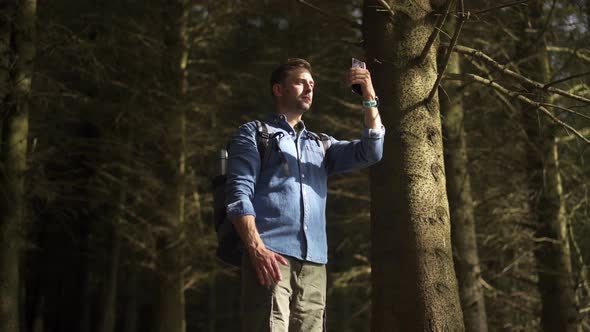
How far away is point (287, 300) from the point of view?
3.00 meters

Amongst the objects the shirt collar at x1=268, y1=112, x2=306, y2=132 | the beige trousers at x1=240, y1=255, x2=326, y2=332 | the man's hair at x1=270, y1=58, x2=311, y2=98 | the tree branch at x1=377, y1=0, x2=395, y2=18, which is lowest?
the beige trousers at x1=240, y1=255, x2=326, y2=332

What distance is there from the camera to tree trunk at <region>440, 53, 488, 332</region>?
25.1ft

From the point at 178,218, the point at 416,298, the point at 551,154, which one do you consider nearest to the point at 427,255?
the point at 416,298

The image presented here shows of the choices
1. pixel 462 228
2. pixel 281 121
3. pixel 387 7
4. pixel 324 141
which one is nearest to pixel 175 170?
pixel 462 228

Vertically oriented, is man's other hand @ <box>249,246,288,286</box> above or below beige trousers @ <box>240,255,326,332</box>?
above

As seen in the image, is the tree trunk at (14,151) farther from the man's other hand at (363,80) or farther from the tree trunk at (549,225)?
the tree trunk at (549,225)

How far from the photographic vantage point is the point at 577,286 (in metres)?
8.04

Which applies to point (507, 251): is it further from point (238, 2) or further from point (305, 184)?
point (305, 184)

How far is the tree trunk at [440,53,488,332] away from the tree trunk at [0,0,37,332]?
4879 millimetres

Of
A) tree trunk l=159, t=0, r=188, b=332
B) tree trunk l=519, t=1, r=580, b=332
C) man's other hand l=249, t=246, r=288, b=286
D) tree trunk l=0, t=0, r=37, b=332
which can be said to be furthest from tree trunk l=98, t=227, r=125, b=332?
man's other hand l=249, t=246, r=288, b=286

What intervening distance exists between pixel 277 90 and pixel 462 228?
4.86 metres

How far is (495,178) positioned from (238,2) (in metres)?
5.36

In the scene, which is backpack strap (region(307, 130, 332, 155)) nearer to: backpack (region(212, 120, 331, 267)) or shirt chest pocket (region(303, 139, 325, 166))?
shirt chest pocket (region(303, 139, 325, 166))

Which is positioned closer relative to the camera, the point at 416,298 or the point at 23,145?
the point at 416,298
